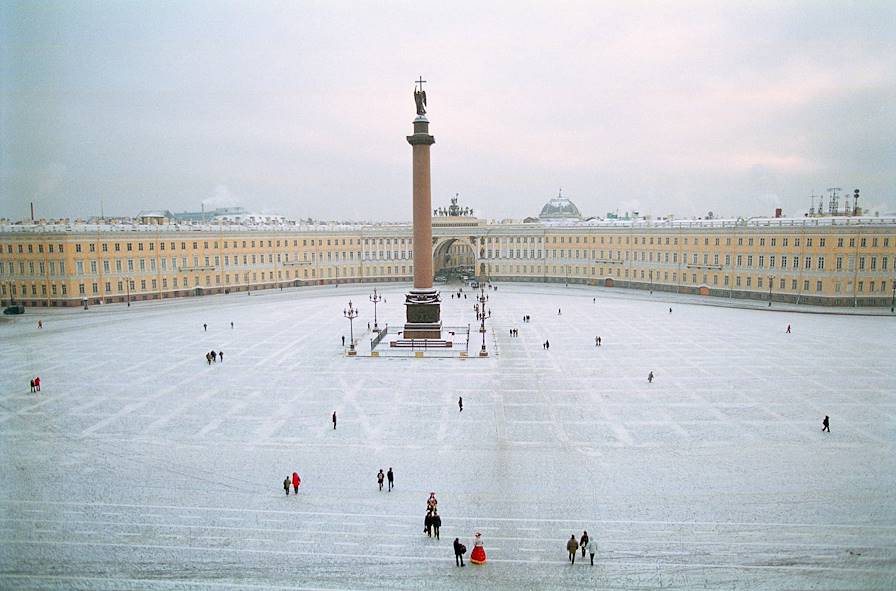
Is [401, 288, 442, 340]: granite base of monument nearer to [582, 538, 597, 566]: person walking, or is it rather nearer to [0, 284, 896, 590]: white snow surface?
[0, 284, 896, 590]: white snow surface

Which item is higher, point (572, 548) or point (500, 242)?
point (500, 242)

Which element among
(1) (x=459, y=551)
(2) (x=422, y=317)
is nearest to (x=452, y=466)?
(1) (x=459, y=551)

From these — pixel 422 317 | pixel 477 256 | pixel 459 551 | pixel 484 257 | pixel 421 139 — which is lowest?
pixel 459 551

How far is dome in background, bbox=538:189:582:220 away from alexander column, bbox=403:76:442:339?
83353 mm

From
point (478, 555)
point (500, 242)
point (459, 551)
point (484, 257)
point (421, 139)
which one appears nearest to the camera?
point (459, 551)

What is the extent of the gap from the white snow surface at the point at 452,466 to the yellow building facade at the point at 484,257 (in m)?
22.8

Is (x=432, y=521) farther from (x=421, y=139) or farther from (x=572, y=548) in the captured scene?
(x=421, y=139)

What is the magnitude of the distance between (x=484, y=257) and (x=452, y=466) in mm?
76896

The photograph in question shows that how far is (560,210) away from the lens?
125 metres

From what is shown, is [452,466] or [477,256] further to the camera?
[477,256]

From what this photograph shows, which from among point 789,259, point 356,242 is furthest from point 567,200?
point 789,259

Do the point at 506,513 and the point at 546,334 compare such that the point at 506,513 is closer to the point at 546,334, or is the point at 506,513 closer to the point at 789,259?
the point at 546,334

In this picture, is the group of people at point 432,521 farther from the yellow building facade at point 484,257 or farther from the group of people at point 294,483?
the yellow building facade at point 484,257

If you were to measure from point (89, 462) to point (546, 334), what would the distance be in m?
32.5
